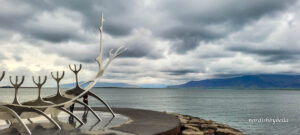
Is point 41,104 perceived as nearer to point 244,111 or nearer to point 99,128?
point 99,128

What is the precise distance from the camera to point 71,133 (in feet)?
30.2

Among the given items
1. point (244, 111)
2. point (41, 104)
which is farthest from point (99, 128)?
point (244, 111)

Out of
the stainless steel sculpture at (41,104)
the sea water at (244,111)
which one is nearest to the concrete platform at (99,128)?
the stainless steel sculpture at (41,104)

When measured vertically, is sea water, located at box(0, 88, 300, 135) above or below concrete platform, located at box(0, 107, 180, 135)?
A: below

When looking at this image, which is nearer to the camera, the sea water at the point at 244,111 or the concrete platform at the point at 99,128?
the concrete platform at the point at 99,128

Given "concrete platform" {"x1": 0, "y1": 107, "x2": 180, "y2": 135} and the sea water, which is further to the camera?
the sea water

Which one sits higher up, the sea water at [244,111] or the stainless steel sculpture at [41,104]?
the stainless steel sculpture at [41,104]

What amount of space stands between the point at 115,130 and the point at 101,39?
526 centimetres

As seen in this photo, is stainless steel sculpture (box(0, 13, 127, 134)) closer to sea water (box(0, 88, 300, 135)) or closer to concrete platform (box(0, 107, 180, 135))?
concrete platform (box(0, 107, 180, 135))

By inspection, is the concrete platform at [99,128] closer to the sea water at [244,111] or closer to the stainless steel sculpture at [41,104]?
the stainless steel sculpture at [41,104]

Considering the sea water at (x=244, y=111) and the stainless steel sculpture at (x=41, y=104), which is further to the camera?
the sea water at (x=244, y=111)

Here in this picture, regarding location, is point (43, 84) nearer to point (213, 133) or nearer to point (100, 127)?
point (100, 127)

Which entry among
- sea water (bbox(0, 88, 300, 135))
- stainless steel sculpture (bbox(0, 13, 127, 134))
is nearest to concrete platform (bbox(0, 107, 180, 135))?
stainless steel sculpture (bbox(0, 13, 127, 134))

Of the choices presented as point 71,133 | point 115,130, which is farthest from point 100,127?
point 71,133
